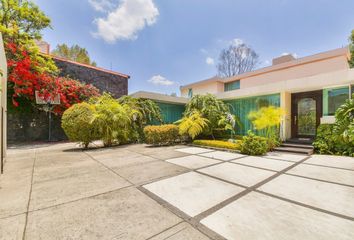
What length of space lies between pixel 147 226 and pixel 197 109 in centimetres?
860

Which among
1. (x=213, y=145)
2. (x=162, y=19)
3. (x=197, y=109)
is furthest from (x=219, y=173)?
(x=162, y=19)

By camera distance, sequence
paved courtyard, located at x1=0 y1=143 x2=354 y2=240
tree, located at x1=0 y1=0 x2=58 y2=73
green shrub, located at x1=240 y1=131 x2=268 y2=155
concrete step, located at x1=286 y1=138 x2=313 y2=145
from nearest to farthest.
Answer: paved courtyard, located at x1=0 y1=143 x2=354 y2=240
green shrub, located at x1=240 y1=131 x2=268 y2=155
concrete step, located at x1=286 y1=138 x2=313 y2=145
tree, located at x1=0 y1=0 x2=58 y2=73

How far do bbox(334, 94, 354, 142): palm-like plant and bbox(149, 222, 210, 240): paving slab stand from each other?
22.6 feet

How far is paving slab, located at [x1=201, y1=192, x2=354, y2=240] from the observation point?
1807 millimetres

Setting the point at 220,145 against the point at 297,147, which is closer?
the point at 297,147

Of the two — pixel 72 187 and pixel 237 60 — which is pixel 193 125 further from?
pixel 237 60

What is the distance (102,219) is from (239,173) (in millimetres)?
3251

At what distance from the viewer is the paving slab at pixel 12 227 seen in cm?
178

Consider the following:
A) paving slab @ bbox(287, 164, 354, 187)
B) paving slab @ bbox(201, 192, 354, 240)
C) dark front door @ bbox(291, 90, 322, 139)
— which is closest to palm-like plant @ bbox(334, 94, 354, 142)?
dark front door @ bbox(291, 90, 322, 139)

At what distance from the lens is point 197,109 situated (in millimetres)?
10164

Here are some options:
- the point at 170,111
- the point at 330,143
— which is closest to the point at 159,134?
the point at 170,111

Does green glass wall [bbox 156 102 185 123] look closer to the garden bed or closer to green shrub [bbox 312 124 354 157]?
the garden bed

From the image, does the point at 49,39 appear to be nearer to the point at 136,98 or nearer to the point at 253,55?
the point at 136,98

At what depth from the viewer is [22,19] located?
9977 millimetres
